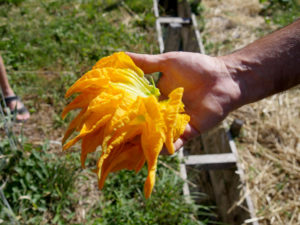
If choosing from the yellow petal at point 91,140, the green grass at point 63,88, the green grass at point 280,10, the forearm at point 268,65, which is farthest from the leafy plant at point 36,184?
the green grass at point 280,10

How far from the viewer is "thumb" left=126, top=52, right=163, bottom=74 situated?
2.10m

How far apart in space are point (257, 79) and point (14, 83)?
9.83 ft

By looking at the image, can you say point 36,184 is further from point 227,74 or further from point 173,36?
point 173,36

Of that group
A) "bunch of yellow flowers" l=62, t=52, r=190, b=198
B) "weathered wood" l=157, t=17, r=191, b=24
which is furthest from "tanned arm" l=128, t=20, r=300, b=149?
"weathered wood" l=157, t=17, r=191, b=24

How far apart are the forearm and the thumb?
61cm

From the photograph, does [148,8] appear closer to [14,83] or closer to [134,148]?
[14,83]

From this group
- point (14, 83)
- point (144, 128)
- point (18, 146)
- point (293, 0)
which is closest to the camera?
point (144, 128)

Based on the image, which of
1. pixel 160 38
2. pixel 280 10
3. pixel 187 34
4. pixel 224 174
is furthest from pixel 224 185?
pixel 280 10

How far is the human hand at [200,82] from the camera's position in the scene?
7.02 ft

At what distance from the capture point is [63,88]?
139 inches

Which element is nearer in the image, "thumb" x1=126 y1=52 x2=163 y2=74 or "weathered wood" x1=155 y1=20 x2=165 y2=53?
"thumb" x1=126 y1=52 x2=163 y2=74

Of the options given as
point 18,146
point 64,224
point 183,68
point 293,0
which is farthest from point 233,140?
point 293,0

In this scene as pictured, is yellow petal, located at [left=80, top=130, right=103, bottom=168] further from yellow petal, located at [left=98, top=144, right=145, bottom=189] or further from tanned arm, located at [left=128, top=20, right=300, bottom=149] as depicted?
tanned arm, located at [left=128, top=20, right=300, bottom=149]

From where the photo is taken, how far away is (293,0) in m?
6.36
